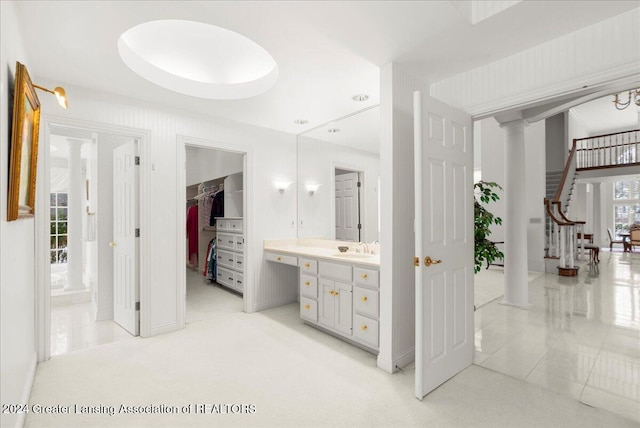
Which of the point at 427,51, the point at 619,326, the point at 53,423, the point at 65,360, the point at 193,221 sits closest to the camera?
the point at 53,423

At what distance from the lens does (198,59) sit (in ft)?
9.63

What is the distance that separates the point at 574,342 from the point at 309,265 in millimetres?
2783

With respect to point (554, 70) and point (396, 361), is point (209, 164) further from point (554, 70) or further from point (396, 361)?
point (554, 70)

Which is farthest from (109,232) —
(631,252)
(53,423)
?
(631,252)

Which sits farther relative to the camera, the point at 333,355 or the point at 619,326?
the point at 619,326

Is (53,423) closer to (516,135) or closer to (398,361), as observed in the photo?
(398,361)

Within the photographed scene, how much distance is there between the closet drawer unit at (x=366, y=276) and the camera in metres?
2.65

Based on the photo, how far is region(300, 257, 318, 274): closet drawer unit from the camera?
330cm

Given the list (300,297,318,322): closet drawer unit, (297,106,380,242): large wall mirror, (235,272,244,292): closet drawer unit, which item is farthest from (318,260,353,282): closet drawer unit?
(235,272,244,292): closet drawer unit

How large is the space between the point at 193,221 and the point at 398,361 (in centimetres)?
541

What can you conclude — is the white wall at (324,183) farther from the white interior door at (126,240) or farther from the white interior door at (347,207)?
the white interior door at (126,240)

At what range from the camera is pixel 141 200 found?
3123 mm

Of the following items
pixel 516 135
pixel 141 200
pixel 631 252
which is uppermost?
pixel 516 135

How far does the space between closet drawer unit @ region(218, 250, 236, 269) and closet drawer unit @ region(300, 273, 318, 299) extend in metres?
1.79
